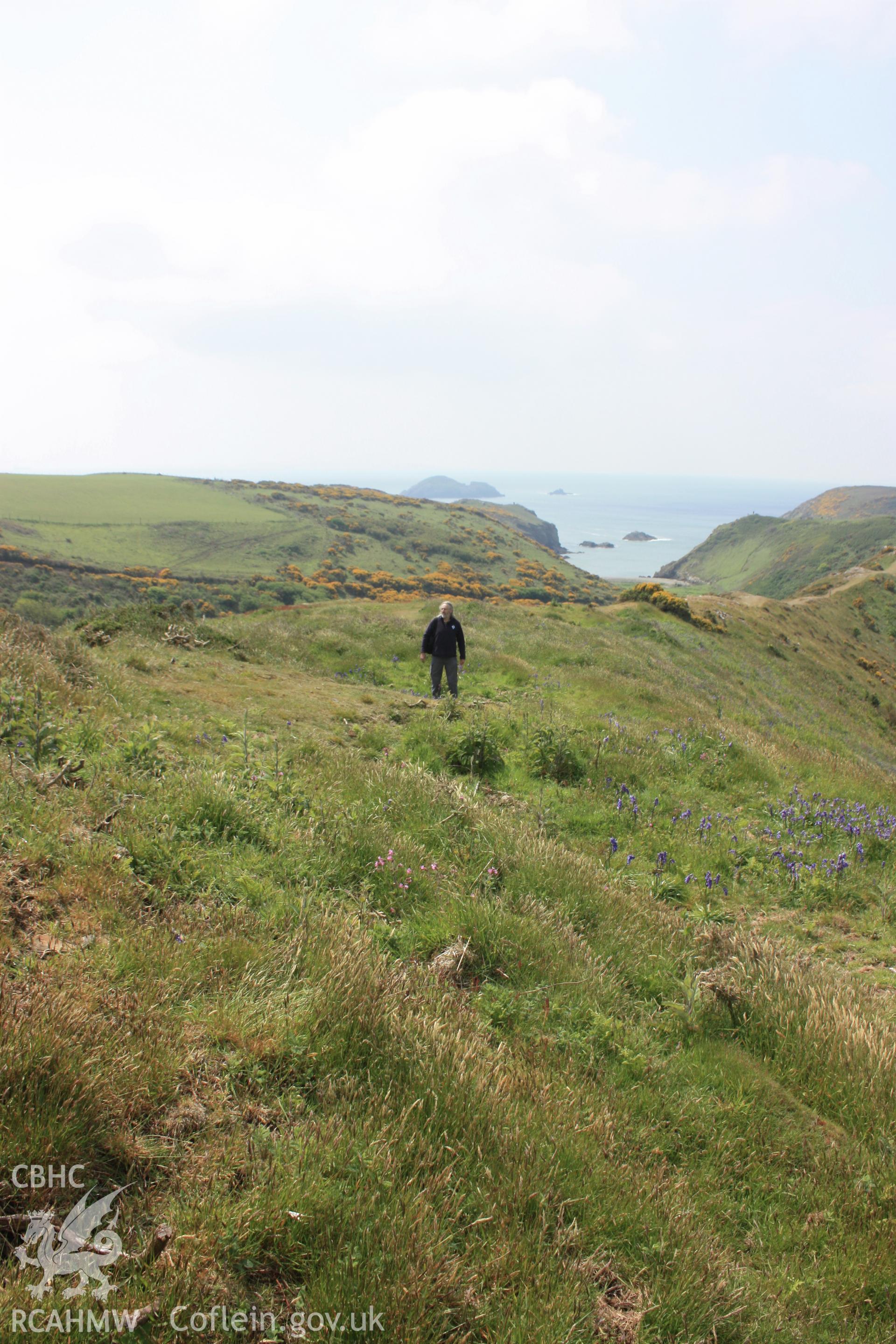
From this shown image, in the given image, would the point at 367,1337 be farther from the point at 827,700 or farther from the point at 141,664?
the point at 827,700

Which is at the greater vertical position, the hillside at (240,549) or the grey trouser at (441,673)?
the hillside at (240,549)

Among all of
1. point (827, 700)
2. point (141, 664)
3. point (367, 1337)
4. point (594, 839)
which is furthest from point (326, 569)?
point (367, 1337)

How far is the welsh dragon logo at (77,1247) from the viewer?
2031 mm

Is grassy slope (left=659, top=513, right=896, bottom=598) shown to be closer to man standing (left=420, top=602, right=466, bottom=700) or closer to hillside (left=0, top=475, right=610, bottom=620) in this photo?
hillside (left=0, top=475, right=610, bottom=620)

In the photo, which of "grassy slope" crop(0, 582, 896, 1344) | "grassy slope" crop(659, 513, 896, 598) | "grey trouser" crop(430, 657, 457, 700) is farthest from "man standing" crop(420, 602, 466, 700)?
"grassy slope" crop(659, 513, 896, 598)

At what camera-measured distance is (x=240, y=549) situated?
325 feet

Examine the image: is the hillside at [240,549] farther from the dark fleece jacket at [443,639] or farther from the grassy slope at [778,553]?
the grassy slope at [778,553]

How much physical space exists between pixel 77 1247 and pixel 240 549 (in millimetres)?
104144

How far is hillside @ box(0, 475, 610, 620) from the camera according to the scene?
68.1 metres

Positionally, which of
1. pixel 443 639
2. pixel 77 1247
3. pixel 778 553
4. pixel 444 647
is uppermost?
pixel 778 553

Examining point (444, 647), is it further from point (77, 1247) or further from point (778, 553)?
point (778, 553)

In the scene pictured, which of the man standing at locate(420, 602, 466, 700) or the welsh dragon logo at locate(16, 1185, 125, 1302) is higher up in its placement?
the man standing at locate(420, 602, 466, 700)

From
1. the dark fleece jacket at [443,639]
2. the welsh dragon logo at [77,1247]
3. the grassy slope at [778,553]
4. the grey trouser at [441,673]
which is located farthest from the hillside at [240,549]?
the welsh dragon logo at [77,1247]

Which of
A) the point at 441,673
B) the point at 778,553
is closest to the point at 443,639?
the point at 441,673
